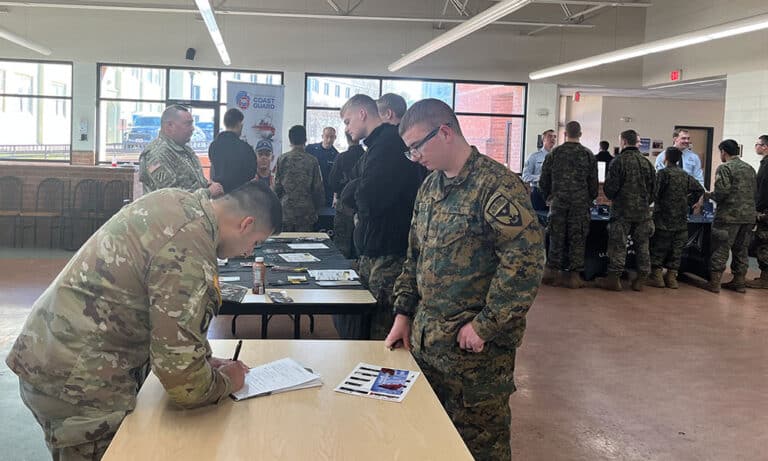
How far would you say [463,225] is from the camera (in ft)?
7.06

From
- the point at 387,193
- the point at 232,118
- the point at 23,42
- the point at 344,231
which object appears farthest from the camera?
the point at 23,42

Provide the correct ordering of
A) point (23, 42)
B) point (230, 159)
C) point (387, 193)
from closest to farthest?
1. point (387, 193)
2. point (230, 159)
3. point (23, 42)

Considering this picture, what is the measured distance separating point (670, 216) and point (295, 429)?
22.7 ft

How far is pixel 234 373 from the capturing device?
185 cm

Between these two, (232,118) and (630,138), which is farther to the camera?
(630,138)

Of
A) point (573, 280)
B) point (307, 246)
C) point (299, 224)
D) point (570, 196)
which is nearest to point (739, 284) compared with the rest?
point (573, 280)

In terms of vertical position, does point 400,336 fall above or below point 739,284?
above

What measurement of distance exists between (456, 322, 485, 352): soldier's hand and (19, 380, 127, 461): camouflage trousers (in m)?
1.02

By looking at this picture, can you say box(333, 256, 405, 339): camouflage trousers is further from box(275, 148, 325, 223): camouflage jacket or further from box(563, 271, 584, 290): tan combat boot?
box(563, 271, 584, 290): tan combat boot

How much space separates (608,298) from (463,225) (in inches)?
212

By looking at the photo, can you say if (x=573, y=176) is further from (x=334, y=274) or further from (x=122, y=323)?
(x=122, y=323)

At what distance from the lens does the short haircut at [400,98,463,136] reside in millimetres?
2182

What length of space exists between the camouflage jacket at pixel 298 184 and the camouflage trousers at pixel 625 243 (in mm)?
3346

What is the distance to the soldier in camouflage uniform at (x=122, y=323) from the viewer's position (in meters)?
1.54
